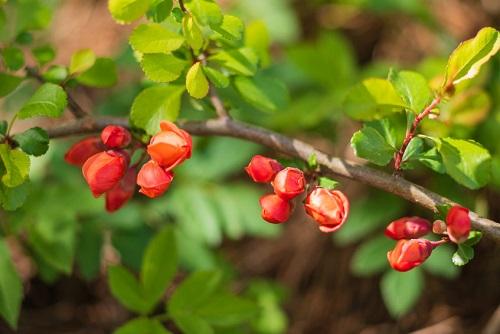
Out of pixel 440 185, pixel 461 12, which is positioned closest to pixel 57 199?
pixel 440 185

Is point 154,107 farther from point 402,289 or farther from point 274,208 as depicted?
point 402,289

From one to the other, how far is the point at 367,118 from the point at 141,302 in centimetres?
71

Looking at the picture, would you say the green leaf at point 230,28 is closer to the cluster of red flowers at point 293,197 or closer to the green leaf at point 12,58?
the cluster of red flowers at point 293,197

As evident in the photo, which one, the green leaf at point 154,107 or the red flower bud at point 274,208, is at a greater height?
the green leaf at point 154,107

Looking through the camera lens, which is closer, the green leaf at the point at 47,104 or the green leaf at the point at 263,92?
the green leaf at the point at 47,104

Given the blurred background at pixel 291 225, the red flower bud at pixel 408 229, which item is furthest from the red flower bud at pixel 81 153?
the red flower bud at pixel 408 229

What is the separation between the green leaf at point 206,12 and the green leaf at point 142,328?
787 mm

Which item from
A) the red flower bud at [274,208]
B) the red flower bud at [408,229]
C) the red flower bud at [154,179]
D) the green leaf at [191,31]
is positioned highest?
the green leaf at [191,31]

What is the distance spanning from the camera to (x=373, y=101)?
134 cm

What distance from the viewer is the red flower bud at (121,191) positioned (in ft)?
4.46

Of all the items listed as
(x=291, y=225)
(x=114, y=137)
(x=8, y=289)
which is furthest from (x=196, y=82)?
(x=291, y=225)

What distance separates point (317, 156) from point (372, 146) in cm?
12

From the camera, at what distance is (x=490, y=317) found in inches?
85.6

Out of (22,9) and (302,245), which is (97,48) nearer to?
(302,245)
